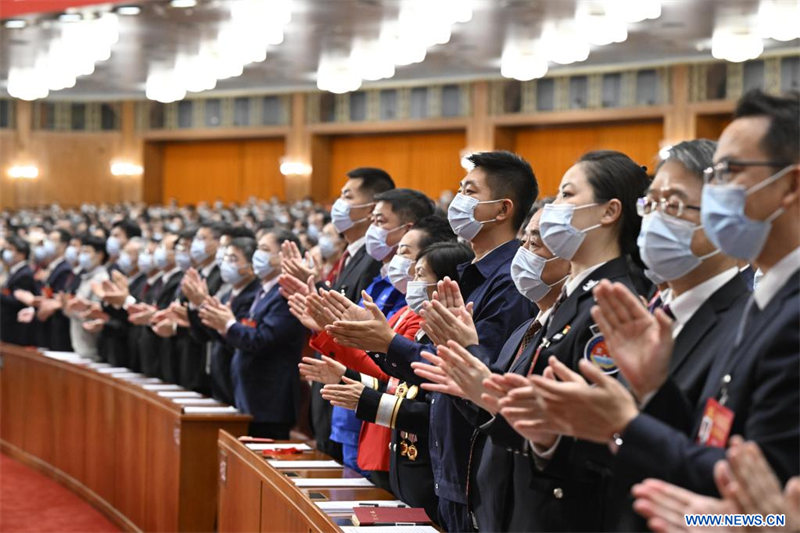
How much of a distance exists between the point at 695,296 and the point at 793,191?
47cm

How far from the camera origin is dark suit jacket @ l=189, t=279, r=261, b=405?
604 centimetres

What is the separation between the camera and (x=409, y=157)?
1995cm

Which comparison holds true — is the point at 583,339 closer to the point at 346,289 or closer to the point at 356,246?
the point at 346,289

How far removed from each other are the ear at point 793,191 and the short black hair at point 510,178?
1.79 meters

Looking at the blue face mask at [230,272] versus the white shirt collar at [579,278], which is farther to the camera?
the blue face mask at [230,272]

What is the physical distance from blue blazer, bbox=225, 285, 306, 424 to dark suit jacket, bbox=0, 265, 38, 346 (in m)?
4.86

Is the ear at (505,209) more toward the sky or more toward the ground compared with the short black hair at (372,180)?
more toward the ground

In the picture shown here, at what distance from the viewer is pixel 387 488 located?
4203 millimetres

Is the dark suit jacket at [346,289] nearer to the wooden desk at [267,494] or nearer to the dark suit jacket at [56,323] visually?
the wooden desk at [267,494]

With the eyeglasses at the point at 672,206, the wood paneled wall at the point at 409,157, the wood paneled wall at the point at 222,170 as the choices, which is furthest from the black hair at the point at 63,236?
the wood paneled wall at the point at 222,170

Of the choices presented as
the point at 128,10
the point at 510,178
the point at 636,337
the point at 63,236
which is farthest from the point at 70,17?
the point at 636,337

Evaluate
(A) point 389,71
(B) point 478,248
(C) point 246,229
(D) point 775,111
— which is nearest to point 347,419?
(B) point 478,248

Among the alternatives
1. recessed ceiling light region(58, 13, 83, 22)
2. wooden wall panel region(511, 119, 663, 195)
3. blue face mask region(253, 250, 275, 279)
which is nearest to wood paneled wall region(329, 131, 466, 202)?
wooden wall panel region(511, 119, 663, 195)

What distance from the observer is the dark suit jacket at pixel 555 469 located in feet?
7.80
